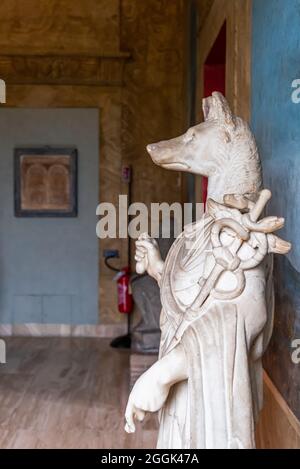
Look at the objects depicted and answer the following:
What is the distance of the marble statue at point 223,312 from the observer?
156 cm

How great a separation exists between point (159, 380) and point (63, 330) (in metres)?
5.61

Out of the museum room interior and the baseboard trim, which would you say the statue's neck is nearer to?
the museum room interior

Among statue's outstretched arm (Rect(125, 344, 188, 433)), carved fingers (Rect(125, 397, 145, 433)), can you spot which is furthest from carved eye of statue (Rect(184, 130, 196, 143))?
carved fingers (Rect(125, 397, 145, 433))

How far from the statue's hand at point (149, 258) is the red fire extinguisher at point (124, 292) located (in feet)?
15.0

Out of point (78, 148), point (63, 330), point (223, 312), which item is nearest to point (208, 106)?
point (223, 312)

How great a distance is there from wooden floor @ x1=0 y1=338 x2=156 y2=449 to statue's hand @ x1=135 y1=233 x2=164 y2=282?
2.23 metres

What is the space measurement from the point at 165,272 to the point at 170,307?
0.13 m

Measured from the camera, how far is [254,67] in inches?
111

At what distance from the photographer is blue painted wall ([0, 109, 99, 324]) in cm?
697

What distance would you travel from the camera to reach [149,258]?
1.94m

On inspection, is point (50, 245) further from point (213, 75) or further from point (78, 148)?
point (213, 75)

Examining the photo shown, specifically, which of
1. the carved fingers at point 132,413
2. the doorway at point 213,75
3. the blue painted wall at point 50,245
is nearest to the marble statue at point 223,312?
the carved fingers at point 132,413
